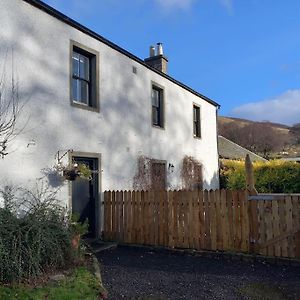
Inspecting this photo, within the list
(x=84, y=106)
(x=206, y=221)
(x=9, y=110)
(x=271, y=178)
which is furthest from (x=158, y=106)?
(x=271, y=178)

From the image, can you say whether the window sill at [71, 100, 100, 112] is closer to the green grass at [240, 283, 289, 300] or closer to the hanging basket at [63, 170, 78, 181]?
the hanging basket at [63, 170, 78, 181]

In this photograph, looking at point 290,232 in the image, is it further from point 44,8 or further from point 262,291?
point 44,8

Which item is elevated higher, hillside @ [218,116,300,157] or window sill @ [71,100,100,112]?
hillside @ [218,116,300,157]

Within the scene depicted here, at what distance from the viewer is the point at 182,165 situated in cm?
1602

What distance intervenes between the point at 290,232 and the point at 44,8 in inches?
310

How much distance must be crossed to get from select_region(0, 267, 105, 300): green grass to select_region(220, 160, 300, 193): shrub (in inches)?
562

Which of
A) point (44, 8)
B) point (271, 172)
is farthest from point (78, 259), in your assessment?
point (271, 172)

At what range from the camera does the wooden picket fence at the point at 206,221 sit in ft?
26.5

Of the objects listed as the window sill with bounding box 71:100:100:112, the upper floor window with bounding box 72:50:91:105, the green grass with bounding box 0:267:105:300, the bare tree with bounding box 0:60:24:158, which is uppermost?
the upper floor window with bounding box 72:50:91:105

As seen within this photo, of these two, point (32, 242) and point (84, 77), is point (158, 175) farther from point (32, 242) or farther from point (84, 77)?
point (32, 242)

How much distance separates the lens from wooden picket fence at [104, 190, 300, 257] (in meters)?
8.08

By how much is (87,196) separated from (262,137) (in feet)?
160

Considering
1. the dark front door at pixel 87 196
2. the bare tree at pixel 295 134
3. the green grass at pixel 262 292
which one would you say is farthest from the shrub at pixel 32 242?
the bare tree at pixel 295 134

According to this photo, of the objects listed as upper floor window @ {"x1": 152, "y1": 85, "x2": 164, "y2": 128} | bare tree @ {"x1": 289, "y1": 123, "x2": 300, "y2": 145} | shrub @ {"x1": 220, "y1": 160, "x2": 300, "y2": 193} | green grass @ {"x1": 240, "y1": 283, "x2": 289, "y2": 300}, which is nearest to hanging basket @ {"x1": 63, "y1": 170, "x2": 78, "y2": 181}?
green grass @ {"x1": 240, "y1": 283, "x2": 289, "y2": 300}
